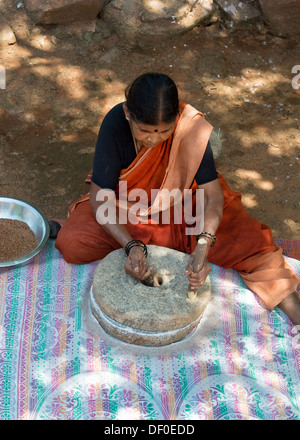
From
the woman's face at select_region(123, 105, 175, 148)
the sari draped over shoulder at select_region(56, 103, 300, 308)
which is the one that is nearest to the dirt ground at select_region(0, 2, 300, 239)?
the sari draped over shoulder at select_region(56, 103, 300, 308)

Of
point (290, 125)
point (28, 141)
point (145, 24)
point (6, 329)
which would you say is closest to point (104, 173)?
point (6, 329)

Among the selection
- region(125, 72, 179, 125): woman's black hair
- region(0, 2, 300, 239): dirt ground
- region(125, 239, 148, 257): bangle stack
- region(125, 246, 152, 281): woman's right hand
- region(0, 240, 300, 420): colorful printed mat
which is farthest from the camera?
region(0, 2, 300, 239): dirt ground

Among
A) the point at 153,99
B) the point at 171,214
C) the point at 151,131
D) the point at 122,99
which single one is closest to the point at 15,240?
the point at 171,214

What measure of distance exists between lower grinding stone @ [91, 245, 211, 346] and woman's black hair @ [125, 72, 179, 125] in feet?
2.76

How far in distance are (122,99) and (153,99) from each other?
2784 mm

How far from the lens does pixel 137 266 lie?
2865 mm

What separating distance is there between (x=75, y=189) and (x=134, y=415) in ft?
7.34

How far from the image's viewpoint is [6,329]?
2957 millimetres

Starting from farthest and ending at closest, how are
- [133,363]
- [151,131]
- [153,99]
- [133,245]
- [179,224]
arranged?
[179,224] < [133,245] < [133,363] < [151,131] < [153,99]

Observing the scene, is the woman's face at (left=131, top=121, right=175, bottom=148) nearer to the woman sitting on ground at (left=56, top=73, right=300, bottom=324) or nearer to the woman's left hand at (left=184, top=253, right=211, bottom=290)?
the woman sitting on ground at (left=56, top=73, right=300, bottom=324)

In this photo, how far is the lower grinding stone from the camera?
276cm

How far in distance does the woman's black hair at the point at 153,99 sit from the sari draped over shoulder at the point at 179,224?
407 millimetres

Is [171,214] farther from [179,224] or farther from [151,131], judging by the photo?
[151,131]

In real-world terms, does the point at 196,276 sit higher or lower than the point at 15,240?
higher
